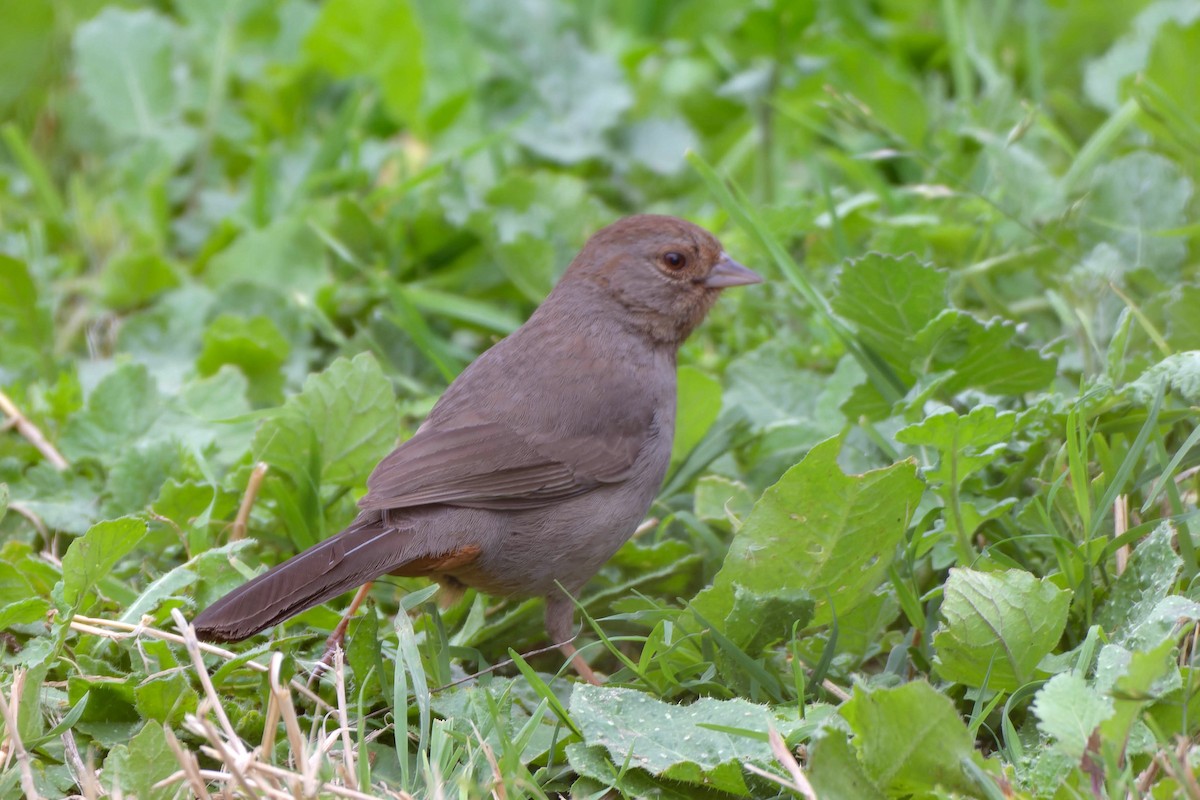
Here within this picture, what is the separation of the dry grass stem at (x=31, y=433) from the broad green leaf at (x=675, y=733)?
6.88ft

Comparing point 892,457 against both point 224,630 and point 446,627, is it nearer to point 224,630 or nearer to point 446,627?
point 446,627

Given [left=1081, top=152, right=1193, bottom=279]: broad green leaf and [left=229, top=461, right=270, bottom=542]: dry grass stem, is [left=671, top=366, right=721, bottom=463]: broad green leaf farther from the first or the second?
[left=1081, top=152, right=1193, bottom=279]: broad green leaf

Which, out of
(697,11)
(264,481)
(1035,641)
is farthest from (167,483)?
(697,11)

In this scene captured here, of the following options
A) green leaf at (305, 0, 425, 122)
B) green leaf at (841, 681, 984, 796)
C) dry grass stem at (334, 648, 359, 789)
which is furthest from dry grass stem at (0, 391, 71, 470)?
green leaf at (841, 681, 984, 796)

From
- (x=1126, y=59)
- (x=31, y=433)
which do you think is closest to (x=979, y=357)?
(x=1126, y=59)

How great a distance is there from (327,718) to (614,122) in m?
3.78

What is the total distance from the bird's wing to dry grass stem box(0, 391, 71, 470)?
4.15 feet

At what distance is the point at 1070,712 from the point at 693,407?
6.12ft

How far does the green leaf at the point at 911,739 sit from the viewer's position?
2629 mm

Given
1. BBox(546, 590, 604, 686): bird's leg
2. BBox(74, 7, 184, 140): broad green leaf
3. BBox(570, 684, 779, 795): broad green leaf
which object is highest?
BBox(74, 7, 184, 140): broad green leaf

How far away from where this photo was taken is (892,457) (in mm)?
3846

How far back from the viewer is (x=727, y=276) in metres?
4.34

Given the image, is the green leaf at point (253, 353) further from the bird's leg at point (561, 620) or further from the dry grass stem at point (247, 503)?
the bird's leg at point (561, 620)

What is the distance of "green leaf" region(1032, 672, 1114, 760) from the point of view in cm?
259
